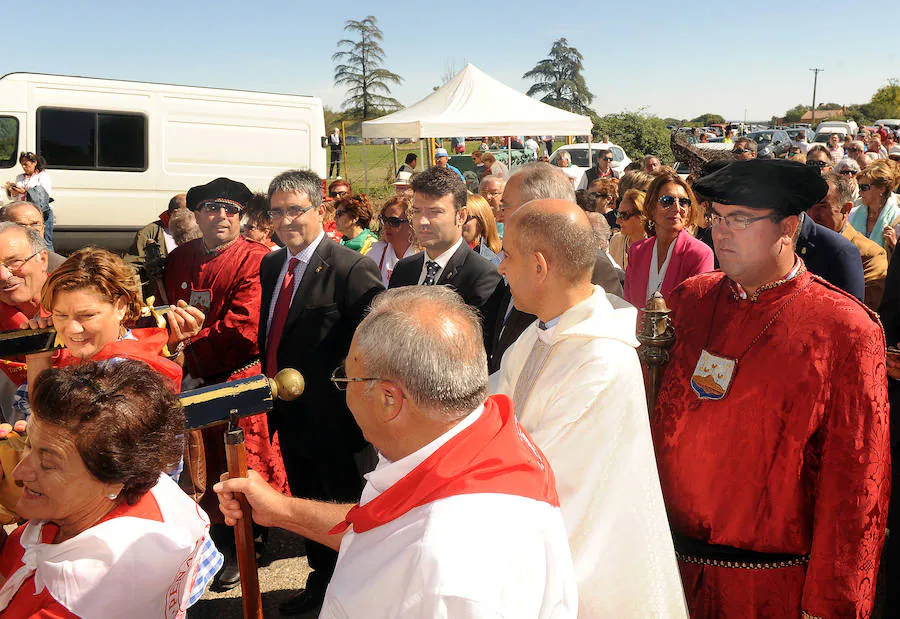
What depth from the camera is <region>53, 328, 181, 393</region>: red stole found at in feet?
8.67

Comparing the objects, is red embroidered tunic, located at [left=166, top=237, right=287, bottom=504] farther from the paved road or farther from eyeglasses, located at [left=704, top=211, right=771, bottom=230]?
eyeglasses, located at [left=704, top=211, right=771, bottom=230]

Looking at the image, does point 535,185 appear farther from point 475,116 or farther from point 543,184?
point 475,116

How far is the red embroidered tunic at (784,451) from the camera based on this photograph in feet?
7.02

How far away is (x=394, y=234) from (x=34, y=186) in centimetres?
707

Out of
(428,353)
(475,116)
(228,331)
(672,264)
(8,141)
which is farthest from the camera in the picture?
(475,116)

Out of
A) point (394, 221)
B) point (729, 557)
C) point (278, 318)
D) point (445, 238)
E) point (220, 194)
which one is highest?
point (220, 194)

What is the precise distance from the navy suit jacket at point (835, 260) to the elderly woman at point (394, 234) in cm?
269

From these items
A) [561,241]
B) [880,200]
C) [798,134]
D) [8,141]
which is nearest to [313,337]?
[561,241]

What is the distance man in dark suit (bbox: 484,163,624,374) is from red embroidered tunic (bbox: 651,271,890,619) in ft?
2.71

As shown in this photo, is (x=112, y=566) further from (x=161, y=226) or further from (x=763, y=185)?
(x=161, y=226)

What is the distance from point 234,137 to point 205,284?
317 inches

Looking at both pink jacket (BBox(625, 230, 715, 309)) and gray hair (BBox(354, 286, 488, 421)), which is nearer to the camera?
gray hair (BBox(354, 286, 488, 421))

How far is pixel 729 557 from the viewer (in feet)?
7.76

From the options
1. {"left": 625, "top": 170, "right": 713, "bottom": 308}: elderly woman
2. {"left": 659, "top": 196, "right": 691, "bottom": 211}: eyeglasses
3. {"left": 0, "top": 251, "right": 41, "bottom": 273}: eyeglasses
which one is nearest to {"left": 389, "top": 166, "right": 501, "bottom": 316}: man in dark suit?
{"left": 625, "top": 170, "right": 713, "bottom": 308}: elderly woman
